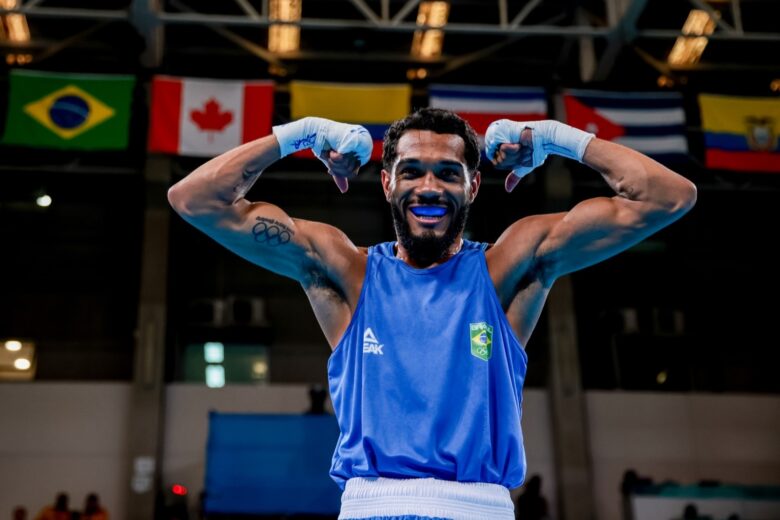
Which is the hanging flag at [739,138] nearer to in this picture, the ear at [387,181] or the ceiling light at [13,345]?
the ear at [387,181]

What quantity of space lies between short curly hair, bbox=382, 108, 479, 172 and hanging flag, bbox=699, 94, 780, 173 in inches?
352

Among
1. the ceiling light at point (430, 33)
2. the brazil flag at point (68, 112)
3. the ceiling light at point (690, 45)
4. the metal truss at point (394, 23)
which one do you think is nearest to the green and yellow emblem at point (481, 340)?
the metal truss at point (394, 23)

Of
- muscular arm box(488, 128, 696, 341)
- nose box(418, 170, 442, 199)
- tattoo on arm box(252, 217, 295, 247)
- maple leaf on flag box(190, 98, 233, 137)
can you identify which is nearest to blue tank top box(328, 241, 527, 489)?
muscular arm box(488, 128, 696, 341)

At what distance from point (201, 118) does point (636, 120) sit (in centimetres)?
545

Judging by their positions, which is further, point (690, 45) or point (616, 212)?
point (690, 45)

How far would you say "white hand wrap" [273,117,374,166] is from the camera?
268cm

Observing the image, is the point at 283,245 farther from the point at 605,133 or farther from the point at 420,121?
the point at 605,133

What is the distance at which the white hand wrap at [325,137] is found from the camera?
2.68m

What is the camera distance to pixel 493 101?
10.8 m

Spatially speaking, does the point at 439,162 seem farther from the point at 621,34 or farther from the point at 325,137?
the point at 621,34

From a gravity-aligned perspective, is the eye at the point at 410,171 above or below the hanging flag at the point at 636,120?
below

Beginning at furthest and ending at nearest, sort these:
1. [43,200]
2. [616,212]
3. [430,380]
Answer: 1. [43,200]
2. [616,212]
3. [430,380]

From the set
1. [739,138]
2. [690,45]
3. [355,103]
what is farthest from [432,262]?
[690,45]

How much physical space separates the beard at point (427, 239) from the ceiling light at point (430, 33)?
11080mm
